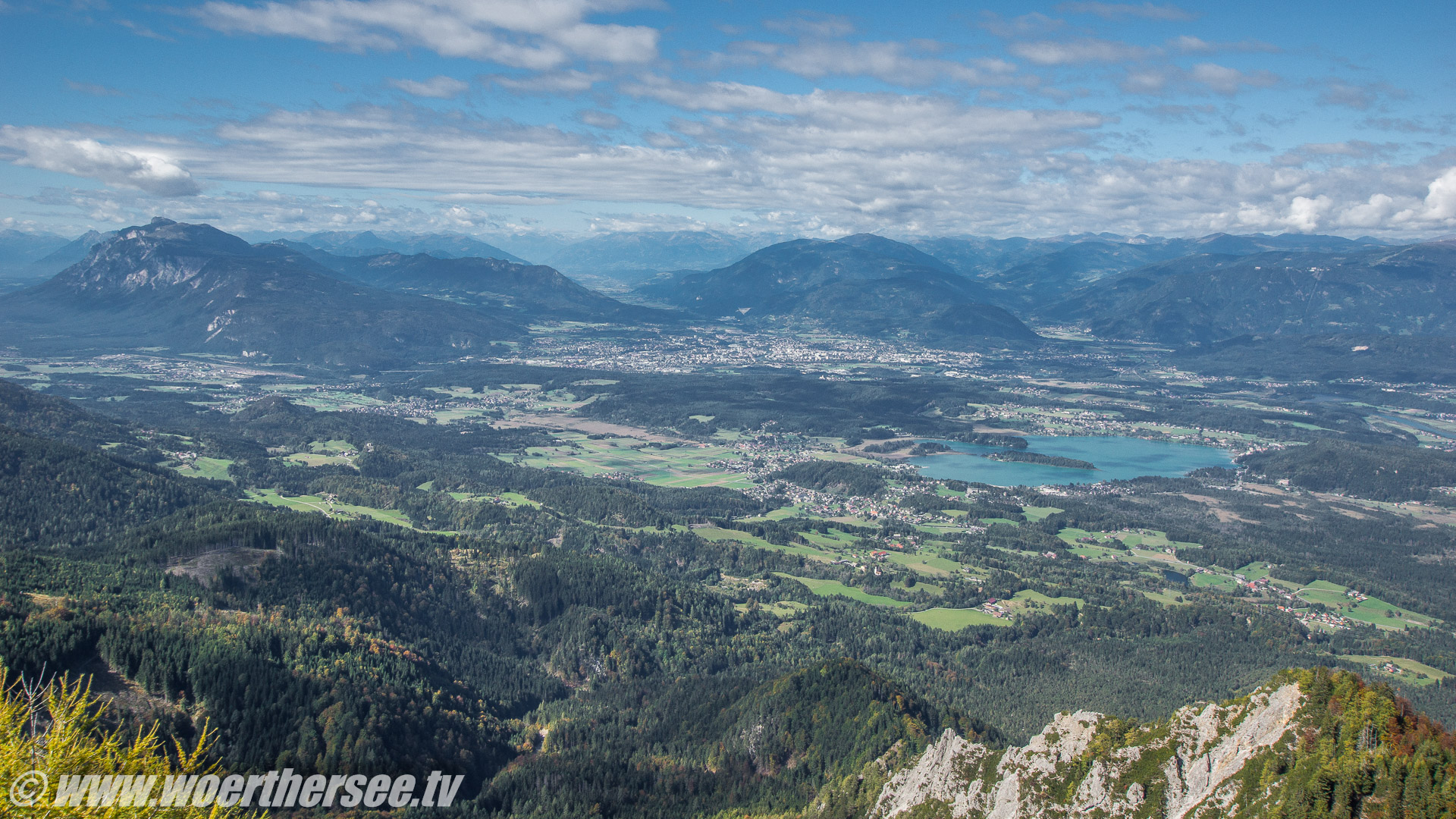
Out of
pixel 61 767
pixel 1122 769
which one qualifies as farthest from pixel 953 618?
pixel 61 767

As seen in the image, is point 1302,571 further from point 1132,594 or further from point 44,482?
point 44,482

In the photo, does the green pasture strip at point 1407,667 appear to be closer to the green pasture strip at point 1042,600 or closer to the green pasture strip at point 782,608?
the green pasture strip at point 1042,600

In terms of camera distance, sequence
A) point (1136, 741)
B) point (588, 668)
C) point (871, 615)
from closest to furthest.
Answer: point (1136, 741)
point (588, 668)
point (871, 615)

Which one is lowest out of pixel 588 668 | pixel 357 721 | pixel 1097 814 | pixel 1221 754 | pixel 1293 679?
pixel 588 668

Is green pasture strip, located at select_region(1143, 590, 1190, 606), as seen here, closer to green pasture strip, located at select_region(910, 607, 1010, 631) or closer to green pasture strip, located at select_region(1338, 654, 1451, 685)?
green pasture strip, located at select_region(1338, 654, 1451, 685)

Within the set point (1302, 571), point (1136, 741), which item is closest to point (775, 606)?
point (1136, 741)

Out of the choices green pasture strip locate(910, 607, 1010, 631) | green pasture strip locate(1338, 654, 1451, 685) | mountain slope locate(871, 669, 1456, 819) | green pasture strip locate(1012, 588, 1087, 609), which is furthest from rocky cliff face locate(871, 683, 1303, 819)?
green pasture strip locate(1012, 588, 1087, 609)

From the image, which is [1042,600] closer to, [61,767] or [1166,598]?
[1166,598]
